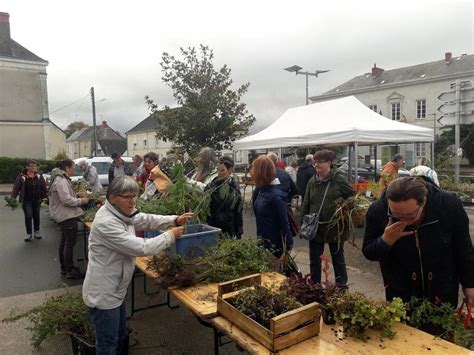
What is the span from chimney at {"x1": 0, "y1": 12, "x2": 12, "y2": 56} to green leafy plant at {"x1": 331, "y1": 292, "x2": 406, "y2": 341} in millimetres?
27887

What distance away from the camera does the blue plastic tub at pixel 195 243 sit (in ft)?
9.21

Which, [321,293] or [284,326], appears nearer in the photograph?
[284,326]

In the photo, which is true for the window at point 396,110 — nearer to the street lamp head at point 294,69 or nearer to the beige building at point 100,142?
the street lamp head at point 294,69

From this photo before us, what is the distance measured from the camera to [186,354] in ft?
10.9

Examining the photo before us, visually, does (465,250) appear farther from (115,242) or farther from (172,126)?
(172,126)

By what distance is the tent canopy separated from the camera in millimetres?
8641

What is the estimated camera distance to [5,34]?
79.9 feet

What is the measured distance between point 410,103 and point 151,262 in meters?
36.8

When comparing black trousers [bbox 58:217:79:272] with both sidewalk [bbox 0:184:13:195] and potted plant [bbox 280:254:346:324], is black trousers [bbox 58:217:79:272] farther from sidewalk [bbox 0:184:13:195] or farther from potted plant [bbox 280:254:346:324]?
sidewalk [bbox 0:184:13:195]

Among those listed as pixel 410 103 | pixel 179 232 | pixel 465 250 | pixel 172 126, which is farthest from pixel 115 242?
pixel 410 103

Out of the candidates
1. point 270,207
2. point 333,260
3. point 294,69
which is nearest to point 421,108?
point 294,69

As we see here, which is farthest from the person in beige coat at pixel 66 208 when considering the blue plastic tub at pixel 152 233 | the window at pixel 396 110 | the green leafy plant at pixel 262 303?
the window at pixel 396 110

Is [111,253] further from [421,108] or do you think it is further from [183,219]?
[421,108]

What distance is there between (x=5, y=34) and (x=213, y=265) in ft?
92.2
